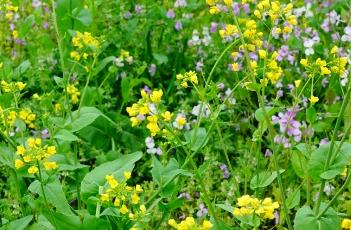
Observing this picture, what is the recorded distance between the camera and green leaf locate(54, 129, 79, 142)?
2.00 m

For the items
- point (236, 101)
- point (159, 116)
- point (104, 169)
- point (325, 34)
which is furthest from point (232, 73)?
point (159, 116)

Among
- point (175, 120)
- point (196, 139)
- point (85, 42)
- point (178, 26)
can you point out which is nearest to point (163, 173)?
point (196, 139)

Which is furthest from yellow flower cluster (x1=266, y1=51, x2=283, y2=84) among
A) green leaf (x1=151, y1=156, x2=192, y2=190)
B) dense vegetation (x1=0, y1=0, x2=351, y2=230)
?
green leaf (x1=151, y1=156, x2=192, y2=190)

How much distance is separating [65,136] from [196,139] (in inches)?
14.7

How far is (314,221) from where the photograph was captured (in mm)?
1789

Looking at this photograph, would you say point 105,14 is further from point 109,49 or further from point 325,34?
point 325,34

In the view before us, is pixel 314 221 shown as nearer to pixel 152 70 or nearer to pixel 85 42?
pixel 85 42

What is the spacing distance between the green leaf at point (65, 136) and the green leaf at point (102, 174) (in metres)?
0.11

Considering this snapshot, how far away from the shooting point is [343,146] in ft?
6.08

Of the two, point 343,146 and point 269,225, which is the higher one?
point 343,146

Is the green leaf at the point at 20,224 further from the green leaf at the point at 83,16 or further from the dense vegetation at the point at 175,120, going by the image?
the green leaf at the point at 83,16

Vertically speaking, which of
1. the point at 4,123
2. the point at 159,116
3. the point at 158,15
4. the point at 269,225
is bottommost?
the point at 269,225

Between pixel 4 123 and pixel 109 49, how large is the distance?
1.43m

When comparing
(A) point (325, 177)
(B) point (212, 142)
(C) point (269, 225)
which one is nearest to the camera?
(A) point (325, 177)
